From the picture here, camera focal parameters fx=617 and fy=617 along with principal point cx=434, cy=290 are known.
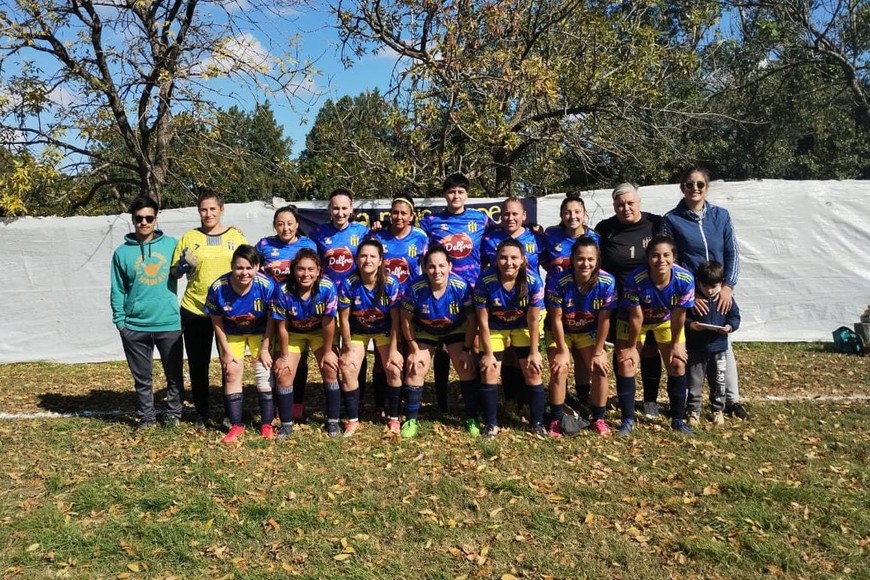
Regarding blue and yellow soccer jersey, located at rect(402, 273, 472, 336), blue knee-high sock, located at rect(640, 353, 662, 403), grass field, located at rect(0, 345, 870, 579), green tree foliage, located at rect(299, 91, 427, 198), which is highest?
green tree foliage, located at rect(299, 91, 427, 198)

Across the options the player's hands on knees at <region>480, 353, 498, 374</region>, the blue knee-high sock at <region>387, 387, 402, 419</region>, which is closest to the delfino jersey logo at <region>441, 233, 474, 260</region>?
the player's hands on knees at <region>480, 353, 498, 374</region>

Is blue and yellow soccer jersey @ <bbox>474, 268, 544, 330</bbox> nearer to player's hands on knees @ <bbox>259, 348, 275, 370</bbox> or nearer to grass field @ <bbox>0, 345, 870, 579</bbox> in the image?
grass field @ <bbox>0, 345, 870, 579</bbox>

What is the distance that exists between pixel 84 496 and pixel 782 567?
3.69 meters

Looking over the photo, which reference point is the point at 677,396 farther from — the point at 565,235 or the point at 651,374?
the point at 565,235

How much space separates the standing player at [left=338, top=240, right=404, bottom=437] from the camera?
177 inches

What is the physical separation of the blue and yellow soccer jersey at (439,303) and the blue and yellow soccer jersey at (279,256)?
860 mm

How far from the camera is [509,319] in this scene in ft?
14.5

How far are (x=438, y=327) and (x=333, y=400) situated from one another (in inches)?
37.8

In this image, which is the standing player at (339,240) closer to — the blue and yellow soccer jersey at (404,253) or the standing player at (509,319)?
the blue and yellow soccer jersey at (404,253)

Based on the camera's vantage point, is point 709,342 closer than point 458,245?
Yes

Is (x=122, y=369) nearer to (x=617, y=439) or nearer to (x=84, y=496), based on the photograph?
(x=84, y=496)

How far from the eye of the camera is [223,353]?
454 cm

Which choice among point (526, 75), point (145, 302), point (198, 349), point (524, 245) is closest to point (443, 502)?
point (524, 245)

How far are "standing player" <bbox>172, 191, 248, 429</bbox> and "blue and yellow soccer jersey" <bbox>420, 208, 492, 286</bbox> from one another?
5.11 ft
